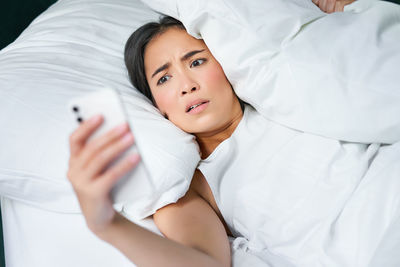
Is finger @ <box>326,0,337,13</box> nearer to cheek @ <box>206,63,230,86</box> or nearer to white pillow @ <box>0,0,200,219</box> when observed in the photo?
cheek @ <box>206,63,230,86</box>

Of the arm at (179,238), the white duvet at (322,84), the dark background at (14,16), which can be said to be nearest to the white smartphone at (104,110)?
the arm at (179,238)

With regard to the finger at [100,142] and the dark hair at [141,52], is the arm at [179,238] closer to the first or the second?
the finger at [100,142]

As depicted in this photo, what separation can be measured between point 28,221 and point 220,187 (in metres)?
0.44

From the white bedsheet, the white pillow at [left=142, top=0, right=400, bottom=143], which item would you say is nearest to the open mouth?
the white pillow at [left=142, top=0, right=400, bottom=143]

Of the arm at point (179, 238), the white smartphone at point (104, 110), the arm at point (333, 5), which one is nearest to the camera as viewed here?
the white smartphone at point (104, 110)

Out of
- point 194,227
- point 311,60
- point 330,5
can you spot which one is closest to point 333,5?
point 330,5

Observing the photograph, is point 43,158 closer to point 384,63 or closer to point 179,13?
point 179,13

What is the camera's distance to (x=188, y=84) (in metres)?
1.07

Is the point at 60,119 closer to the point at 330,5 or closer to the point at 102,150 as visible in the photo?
the point at 102,150

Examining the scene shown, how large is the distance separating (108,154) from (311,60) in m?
0.60

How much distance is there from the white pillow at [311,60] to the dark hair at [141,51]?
9 centimetres

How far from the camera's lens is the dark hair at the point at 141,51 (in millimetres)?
1213

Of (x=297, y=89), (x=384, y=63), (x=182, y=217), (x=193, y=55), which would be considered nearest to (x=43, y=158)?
(x=182, y=217)

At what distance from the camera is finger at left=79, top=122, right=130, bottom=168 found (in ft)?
1.90
